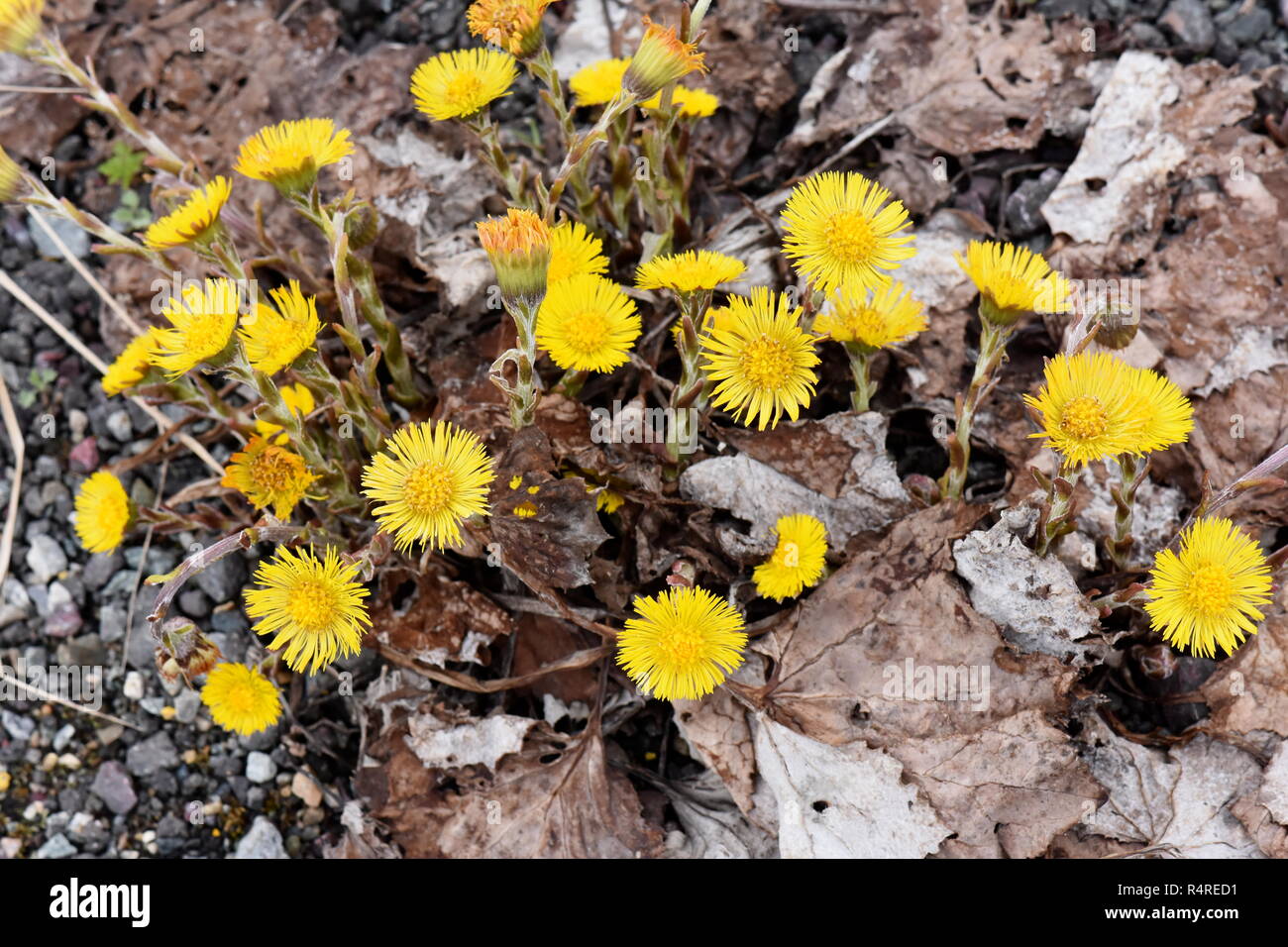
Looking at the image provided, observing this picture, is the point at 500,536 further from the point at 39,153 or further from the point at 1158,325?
the point at 39,153

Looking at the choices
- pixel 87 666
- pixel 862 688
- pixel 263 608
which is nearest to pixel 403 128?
pixel 263 608

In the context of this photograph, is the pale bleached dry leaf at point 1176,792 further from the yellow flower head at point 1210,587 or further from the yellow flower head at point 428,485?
the yellow flower head at point 428,485

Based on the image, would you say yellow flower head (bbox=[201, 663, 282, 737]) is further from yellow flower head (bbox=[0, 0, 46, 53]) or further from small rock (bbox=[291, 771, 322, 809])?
yellow flower head (bbox=[0, 0, 46, 53])

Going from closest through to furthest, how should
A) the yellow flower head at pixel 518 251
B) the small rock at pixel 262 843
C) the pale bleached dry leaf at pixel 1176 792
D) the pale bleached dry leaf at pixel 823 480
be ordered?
the yellow flower head at pixel 518 251 → the pale bleached dry leaf at pixel 1176 792 → the pale bleached dry leaf at pixel 823 480 → the small rock at pixel 262 843

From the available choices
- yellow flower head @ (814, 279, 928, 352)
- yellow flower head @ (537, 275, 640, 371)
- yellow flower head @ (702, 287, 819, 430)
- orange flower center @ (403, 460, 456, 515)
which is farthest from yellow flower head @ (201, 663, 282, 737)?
yellow flower head @ (814, 279, 928, 352)

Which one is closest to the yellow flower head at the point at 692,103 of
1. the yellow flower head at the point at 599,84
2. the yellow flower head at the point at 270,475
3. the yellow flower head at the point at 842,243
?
the yellow flower head at the point at 599,84

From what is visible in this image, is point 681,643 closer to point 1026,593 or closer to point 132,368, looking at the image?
point 1026,593
